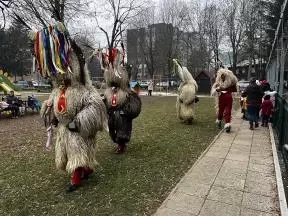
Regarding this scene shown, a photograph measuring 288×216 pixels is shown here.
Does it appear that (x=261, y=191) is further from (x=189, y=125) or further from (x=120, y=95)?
(x=189, y=125)

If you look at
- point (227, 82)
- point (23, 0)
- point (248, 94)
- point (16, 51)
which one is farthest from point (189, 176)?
point (16, 51)

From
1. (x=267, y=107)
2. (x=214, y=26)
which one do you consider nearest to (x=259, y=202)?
(x=267, y=107)

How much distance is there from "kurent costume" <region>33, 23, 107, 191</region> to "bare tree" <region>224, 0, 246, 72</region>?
38.8 metres

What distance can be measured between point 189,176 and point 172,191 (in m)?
0.78

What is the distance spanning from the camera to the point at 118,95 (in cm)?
636

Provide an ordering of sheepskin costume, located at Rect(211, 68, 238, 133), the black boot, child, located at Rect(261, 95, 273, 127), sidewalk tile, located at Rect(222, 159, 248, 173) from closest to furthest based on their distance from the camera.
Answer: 1. the black boot
2. sidewalk tile, located at Rect(222, 159, 248, 173)
3. sheepskin costume, located at Rect(211, 68, 238, 133)
4. child, located at Rect(261, 95, 273, 127)

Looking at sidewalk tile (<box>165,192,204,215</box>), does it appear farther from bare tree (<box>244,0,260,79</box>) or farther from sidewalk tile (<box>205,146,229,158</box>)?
bare tree (<box>244,0,260,79</box>)

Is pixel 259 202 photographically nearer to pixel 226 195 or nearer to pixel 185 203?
pixel 226 195

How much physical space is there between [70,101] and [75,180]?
4.13 feet

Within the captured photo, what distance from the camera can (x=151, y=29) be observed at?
4691 cm

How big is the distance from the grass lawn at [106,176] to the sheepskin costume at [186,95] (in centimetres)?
132

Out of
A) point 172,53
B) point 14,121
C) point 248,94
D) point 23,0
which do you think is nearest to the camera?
point 248,94

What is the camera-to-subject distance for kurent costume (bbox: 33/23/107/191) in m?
4.52

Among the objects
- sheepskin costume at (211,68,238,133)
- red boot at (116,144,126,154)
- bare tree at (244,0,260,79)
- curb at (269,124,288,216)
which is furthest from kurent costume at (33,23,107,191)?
bare tree at (244,0,260,79)
